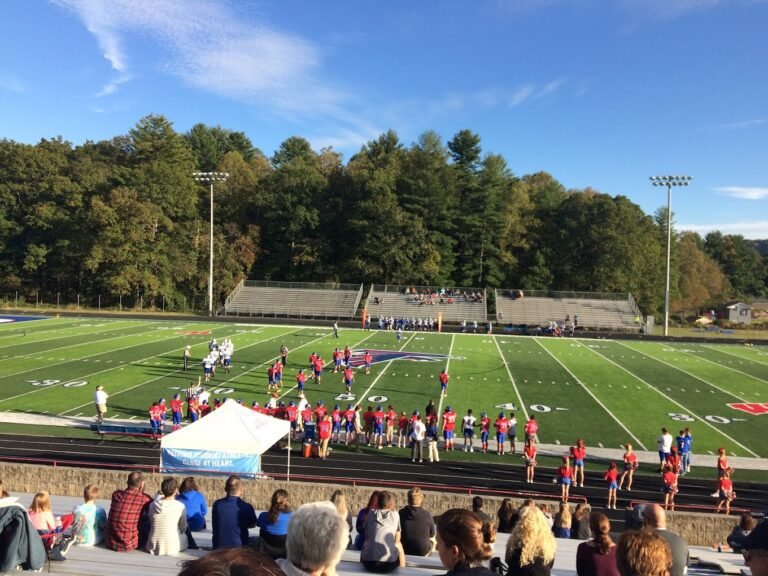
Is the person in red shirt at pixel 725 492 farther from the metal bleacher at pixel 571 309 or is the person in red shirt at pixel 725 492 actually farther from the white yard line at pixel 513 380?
the metal bleacher at pixel 571 309

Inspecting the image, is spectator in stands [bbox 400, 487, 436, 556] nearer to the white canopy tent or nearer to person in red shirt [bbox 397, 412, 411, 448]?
the white canopy tent

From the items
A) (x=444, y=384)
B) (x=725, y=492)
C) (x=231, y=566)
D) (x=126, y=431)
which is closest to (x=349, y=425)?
(x=444, y=384)

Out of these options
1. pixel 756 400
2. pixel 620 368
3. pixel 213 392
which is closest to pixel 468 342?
pixel 620 368

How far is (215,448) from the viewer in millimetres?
11695

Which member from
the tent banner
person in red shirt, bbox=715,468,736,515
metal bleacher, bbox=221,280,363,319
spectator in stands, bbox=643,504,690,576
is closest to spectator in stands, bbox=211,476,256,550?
spectator in stands, bbox=643,504,690,576

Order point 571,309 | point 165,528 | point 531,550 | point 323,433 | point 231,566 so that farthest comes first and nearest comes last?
point 571,309 → point 323,433 → point 165,528 → point 531,550 → point 231,566

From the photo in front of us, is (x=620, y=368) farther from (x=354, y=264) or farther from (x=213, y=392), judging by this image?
(x=354, y=264)

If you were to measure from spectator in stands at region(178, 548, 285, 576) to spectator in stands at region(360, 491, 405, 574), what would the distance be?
3.81 metres

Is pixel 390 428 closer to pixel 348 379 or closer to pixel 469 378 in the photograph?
pixel 348 379

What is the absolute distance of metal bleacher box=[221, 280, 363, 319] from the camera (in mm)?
52031

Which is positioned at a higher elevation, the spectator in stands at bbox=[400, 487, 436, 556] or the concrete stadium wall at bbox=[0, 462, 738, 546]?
the spectator in stands at bbox=[400, 487, 436, 556]

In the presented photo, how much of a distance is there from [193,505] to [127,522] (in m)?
1.54

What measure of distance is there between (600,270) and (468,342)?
89.7 feet

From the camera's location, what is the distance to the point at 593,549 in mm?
4336
